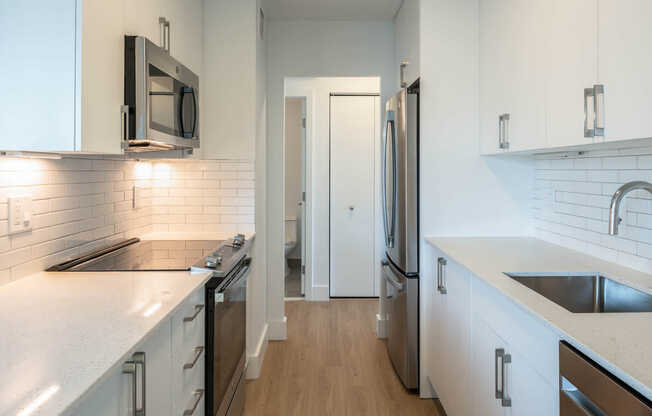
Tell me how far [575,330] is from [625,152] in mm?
1152

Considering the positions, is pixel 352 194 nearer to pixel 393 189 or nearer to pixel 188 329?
pixel 393 189

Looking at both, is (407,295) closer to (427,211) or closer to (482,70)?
(427,211)

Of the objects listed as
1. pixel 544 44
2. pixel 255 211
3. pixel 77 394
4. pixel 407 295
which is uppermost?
pixel 544 44

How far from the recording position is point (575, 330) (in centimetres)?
117

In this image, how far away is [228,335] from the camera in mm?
2117

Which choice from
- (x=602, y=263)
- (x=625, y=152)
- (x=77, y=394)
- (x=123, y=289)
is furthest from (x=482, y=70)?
(x=77, y=394)

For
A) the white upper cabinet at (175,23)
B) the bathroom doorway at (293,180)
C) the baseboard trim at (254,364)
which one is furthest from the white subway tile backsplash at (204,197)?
the bathroom doorway at (293,180)

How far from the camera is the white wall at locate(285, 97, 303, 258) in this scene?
5.86 metres

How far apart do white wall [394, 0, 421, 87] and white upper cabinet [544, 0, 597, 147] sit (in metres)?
0.99

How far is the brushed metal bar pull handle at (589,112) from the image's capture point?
5.20ft

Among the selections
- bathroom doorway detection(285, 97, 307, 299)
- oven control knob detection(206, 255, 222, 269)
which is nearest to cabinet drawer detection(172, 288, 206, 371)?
oven control knob detection(206, 255, 222, 269)

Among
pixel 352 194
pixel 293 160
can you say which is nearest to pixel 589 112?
pixel 352 194

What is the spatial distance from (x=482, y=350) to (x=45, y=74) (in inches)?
67.5

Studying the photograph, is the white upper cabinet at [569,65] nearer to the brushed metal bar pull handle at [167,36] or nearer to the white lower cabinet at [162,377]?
the white lower cabinet at [162,377]
